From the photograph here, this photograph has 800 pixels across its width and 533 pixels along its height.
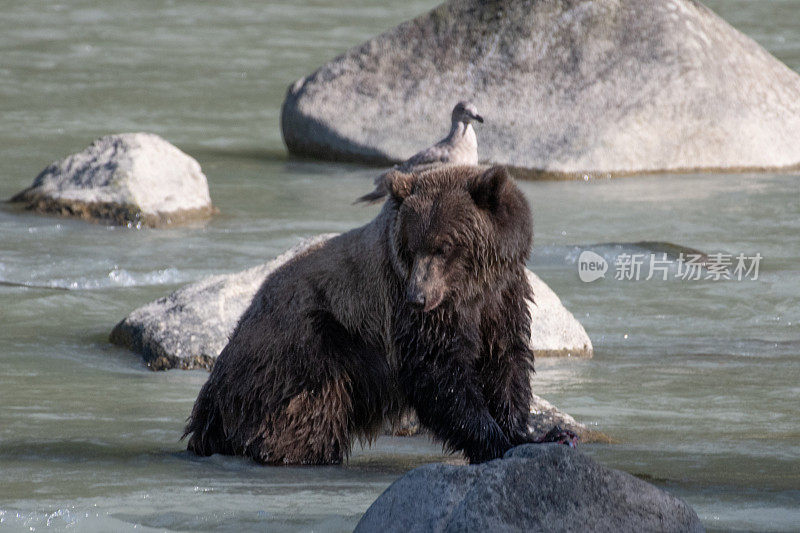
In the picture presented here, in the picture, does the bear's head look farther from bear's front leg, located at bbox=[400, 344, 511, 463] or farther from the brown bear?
bear's front leg, located at bbox=[400, 344, 511, 463]

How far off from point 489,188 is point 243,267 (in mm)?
5673

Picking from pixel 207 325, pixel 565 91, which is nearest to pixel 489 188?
pixel 207 325

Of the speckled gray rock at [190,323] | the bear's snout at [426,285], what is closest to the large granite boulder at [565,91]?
the speckled gray rock at [190,323]

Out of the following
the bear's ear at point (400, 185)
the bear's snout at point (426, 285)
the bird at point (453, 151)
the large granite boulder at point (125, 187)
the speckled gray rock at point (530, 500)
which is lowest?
the large granite boulder at point (125, 187)

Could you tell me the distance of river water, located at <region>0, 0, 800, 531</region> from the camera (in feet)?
16.0

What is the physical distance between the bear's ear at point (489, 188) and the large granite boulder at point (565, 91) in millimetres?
9254

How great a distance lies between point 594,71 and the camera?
15.2 m

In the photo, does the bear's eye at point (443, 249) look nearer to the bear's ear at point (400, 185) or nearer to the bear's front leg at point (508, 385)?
the bear's ear at point (400, 185)

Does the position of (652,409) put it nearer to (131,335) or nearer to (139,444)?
(139,444)

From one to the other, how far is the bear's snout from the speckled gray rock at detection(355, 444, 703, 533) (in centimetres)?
97

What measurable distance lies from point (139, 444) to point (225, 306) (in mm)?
2115

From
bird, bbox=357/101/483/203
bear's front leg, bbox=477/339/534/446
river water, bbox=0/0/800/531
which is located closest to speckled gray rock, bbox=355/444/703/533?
river water, bbox=0/0/800/531

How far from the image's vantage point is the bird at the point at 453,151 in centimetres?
1117

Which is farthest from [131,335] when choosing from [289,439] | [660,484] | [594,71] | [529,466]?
[594,71]
